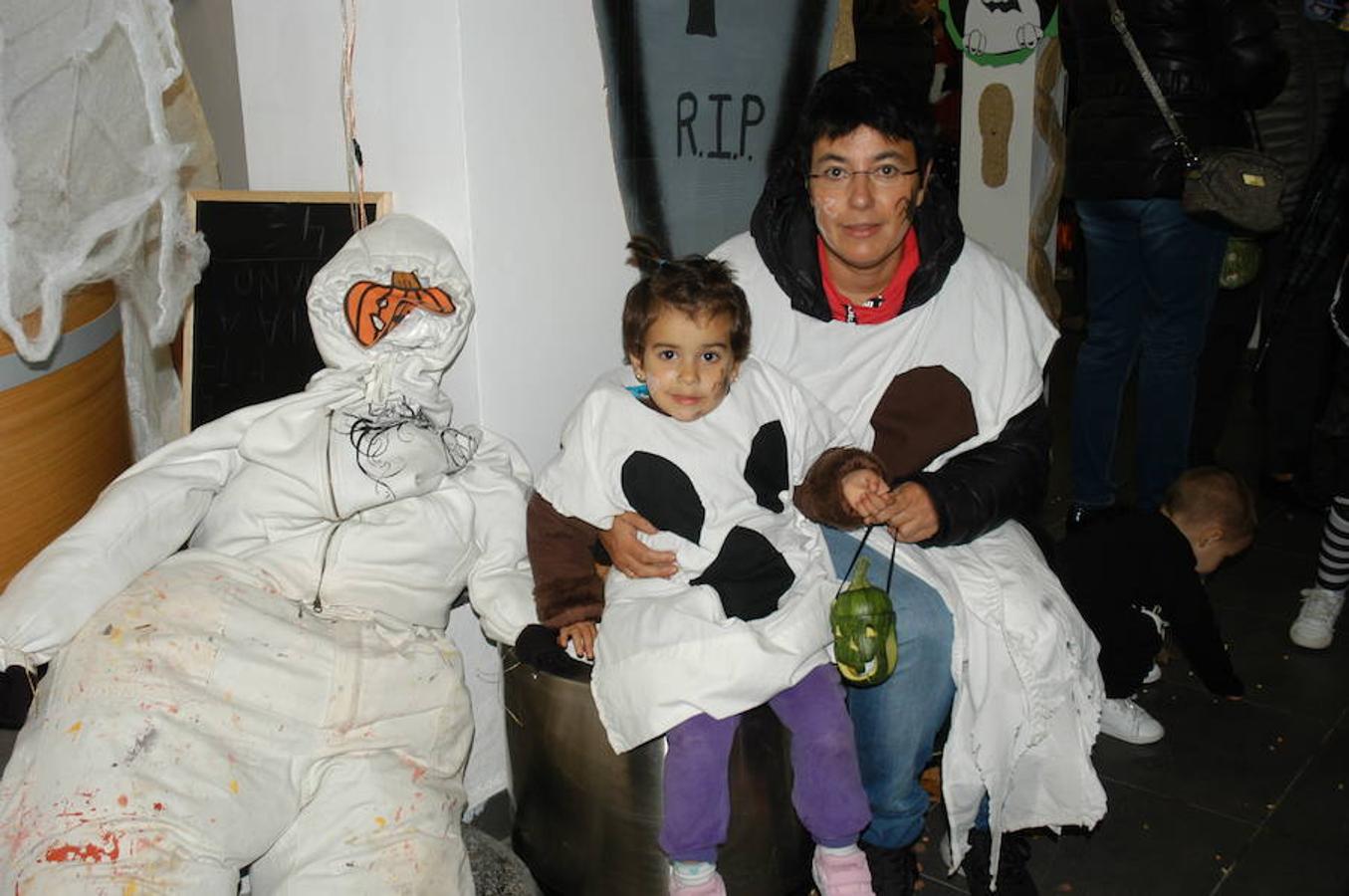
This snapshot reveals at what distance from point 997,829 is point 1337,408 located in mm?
1616

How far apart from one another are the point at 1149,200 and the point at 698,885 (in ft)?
7.55

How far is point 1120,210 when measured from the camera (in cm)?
323

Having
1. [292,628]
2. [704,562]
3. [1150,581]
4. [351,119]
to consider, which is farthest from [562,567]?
[1150,581]

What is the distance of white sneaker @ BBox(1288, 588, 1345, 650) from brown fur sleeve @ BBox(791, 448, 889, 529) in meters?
1.65

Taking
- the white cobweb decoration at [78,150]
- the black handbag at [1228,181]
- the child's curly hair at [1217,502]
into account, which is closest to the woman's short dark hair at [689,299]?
the white cobweb decoration at [78,150]

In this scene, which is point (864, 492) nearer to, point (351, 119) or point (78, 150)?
point (351, 119)

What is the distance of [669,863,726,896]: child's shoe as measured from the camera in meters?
1.80

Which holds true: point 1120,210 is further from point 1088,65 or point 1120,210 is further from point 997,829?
point 997,829

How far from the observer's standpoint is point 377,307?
1.88m

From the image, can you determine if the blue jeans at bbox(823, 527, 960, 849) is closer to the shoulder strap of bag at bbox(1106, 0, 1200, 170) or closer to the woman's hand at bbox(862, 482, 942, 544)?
the woman's hand at bbox(862, 482, 942, 544)

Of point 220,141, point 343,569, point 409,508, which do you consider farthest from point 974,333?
point 220,141

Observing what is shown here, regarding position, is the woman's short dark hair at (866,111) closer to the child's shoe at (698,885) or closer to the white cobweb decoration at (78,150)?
the white cobweb decoration at (78,150)

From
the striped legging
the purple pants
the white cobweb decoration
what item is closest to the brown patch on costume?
the purple pants

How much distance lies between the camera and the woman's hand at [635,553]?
6.20 ft
